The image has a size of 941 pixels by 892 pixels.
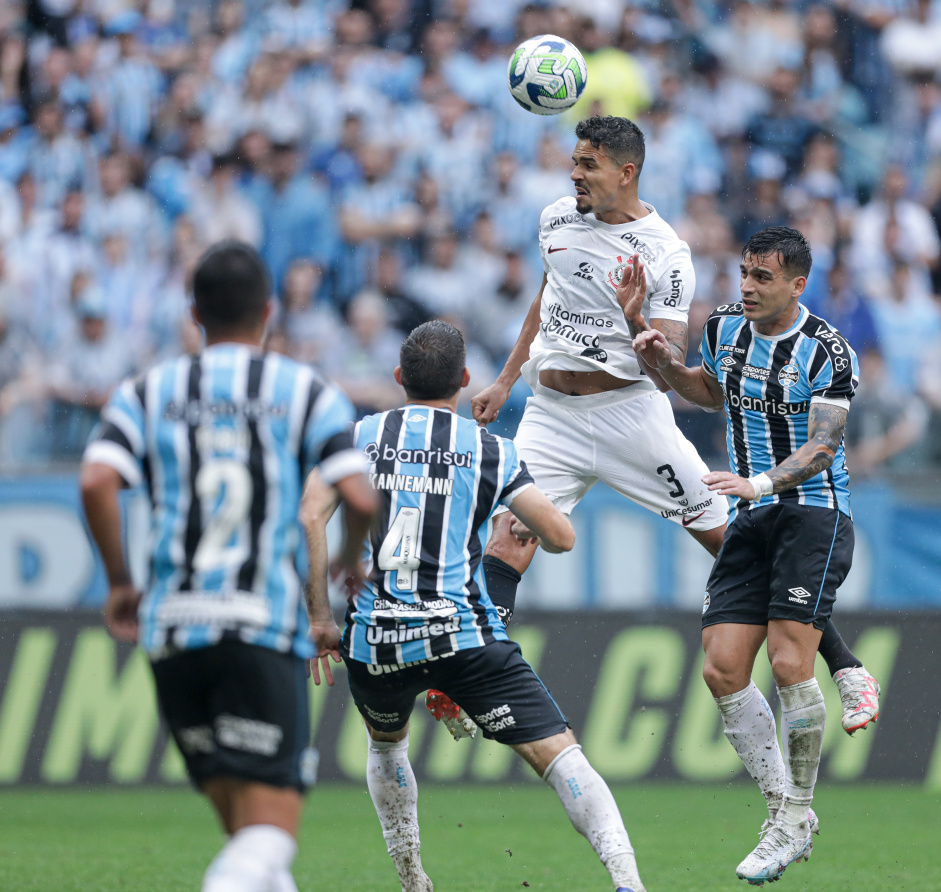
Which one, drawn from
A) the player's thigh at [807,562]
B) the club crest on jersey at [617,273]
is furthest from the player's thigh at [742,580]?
the club crest on jersey at [617,273]

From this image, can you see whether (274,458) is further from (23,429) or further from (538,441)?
(23,429)

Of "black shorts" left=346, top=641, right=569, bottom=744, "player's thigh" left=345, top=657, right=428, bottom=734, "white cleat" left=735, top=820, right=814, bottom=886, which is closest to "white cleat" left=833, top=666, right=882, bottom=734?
"white cleat" left=735, top=820, right=814, bottom=886

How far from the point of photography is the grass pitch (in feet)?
23.2

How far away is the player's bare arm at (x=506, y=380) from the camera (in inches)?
279

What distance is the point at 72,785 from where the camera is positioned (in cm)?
1024

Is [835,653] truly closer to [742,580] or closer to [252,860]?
[742,580]

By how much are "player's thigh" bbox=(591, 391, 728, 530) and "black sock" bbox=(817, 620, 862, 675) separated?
2.63ft

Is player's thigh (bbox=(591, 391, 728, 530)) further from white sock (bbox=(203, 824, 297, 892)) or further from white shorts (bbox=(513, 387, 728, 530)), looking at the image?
white sock (bbox=(203, 824, 297, 892))

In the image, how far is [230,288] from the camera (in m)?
4.08

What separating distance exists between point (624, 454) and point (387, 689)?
87.1 inches

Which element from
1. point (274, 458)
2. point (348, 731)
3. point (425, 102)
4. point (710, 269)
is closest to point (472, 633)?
point (274, 458)

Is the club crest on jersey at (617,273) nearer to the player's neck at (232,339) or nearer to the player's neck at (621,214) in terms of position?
the player's neck at (621,214)

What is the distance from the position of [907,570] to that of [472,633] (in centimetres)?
680

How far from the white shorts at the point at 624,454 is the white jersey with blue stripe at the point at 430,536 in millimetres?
1919
